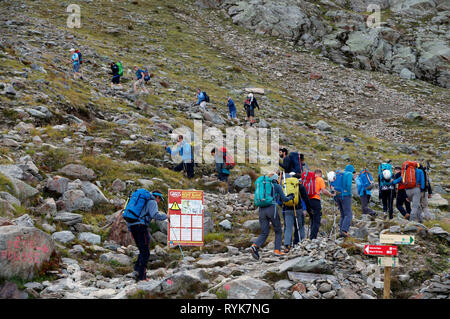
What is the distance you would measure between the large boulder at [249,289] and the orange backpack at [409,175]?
25.5 ft

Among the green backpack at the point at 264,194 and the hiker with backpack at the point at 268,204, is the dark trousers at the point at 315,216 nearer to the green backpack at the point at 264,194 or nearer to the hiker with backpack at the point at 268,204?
the hiker with backpack at the point at 268,204

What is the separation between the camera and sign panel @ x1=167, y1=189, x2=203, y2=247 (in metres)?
10.9

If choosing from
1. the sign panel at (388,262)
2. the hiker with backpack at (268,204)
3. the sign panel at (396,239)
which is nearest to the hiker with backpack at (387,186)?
the hiker with backpack at (268,204)

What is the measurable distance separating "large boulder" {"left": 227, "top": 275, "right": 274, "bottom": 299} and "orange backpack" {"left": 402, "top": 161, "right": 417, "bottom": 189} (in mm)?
7759

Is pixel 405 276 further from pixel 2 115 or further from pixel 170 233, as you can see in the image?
pixel 2 115

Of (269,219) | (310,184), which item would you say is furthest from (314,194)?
(269,219)

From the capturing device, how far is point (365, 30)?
165 ft

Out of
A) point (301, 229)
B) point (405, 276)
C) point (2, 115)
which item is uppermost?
point (2, 115)

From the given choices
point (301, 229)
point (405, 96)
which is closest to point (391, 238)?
point (301, 229)

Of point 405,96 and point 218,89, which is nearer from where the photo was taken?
point 218,89

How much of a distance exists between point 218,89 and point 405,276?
973 inches

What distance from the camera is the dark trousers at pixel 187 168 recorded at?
53.9 feet

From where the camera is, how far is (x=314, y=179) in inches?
427

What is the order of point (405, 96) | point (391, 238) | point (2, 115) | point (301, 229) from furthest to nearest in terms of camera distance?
point (405, 96)
point (2, 115)
point (301, 229)
point (391, 238)
